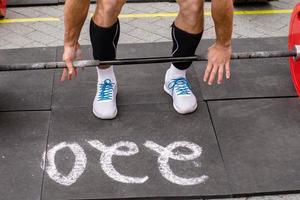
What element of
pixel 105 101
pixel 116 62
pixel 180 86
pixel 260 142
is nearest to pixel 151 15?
pixel 180 86

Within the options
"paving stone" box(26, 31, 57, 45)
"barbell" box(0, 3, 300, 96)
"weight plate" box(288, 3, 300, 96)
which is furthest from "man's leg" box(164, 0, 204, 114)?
"paving stone" box(26, 31, 57, 45)

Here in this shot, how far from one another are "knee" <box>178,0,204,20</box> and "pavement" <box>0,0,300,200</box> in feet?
3.75

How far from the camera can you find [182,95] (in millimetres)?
2826

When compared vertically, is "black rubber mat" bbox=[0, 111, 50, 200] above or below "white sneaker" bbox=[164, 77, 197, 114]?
below

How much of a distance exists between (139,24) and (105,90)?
1.27 metres

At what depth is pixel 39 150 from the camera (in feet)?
8.30

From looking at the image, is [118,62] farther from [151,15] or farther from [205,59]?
[151,15]

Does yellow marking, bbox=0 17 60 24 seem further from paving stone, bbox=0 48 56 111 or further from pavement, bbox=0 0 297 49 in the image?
paving stone, bbox=0 48 56 111

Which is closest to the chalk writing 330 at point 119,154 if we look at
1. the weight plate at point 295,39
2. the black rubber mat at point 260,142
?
the black rubber mat at point 260,142

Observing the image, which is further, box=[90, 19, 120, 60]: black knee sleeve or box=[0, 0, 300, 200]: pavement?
box=[0, 0, 300, 200]: pavement

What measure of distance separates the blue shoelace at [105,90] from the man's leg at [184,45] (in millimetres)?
379

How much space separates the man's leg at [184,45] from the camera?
2.54 meters

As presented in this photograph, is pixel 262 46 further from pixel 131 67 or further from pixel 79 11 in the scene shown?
pixel 79 11

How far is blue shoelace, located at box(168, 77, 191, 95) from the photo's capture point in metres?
2.86
